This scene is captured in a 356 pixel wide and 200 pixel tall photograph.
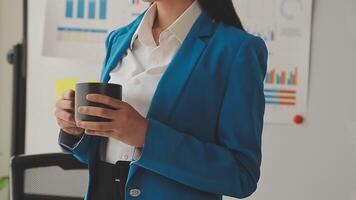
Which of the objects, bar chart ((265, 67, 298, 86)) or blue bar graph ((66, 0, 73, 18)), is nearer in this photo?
bar chart ((265, 67, 298, 86))

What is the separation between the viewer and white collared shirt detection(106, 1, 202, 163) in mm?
750

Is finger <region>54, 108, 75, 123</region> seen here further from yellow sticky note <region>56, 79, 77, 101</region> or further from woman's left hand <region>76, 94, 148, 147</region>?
yellow sticky note <region>56, 79, 77, 101</region>

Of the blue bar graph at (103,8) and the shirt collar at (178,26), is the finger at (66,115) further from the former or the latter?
the blue bar graph at (103,8)

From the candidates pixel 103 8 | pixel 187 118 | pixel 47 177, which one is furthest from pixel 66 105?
pixel 103 8

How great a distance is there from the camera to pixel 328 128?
1.53 meters

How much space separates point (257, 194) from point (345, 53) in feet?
2.14

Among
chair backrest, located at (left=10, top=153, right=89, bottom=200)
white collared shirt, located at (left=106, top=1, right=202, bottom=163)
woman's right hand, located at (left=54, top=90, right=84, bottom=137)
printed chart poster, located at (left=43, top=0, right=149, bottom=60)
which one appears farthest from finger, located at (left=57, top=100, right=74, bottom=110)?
printed chart poster, located at (left=43, top=0, right=149, bottom=60)

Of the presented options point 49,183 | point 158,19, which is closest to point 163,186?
point 158,19

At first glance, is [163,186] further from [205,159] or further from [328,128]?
[328,128]

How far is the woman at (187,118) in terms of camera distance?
26.0 inches

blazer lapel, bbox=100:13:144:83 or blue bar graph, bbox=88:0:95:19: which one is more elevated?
blue bar graph, bbox=88:0:95:19

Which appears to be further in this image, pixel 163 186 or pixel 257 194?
pixel 257 194

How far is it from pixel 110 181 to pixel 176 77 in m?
0.24

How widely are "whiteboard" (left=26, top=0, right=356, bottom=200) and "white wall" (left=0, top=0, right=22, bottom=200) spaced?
4.23 ft
